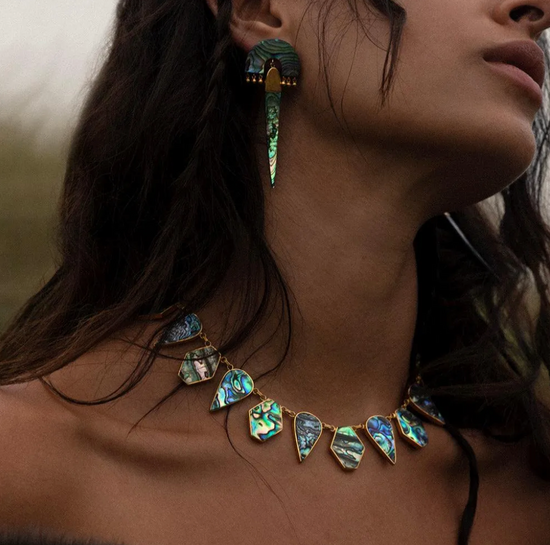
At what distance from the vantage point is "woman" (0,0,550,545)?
65.6 inches

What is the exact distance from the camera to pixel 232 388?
1777 millimetres

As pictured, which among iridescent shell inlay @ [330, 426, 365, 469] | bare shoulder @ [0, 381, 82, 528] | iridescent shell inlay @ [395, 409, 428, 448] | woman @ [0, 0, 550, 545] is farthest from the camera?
iridescent shell inlay @ [395, 409, 428, 448]

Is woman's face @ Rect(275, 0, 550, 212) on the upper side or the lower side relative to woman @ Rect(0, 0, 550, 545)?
upper

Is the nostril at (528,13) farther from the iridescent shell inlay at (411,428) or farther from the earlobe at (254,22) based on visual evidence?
the iridescent shell inlay at (411,428)

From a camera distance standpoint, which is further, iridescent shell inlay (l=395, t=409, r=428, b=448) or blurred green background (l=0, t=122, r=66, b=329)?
blurred green background (l=0, t=122, r=66, b=329)

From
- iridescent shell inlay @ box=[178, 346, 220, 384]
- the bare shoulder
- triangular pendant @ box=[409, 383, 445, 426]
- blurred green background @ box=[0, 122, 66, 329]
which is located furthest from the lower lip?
blurred green background @ box=[0, 122, 66, 329]

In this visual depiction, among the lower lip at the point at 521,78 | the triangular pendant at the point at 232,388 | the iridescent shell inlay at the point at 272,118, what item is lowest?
the triangular pendant at the point at 232,388

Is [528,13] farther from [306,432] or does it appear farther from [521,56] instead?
[306,432]

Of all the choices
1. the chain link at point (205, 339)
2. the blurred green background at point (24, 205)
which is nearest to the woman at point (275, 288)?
the chain link at point (205, 339)

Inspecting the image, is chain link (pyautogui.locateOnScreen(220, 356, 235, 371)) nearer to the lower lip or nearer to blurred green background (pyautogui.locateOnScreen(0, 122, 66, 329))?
the lower lip

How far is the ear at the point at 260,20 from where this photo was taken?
1863 millimetres

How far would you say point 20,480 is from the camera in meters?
1.53

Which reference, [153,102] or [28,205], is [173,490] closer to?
[153,102]

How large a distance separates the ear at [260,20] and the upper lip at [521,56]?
370mm
